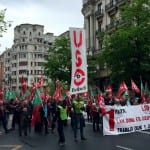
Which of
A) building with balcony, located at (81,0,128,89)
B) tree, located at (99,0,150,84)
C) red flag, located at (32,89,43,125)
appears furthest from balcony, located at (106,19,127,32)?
red flag, located at (32,89,43,125)

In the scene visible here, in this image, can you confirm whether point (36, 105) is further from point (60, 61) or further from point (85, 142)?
point (60, 61)

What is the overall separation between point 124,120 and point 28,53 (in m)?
119

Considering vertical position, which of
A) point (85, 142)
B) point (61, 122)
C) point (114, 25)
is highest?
point (114, 25)

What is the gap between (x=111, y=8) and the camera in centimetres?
5459

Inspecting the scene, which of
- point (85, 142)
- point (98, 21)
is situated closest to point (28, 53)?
point (98, 21)

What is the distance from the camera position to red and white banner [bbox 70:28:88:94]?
1401 cm

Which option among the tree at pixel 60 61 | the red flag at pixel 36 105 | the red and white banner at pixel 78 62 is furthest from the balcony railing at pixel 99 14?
the red and white banner at pixel 78 62

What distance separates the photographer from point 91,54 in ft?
198

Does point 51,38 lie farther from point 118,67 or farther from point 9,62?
point 118,67

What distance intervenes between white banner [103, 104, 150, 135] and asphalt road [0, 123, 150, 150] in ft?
2.79

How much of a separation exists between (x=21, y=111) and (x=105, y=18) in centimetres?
3950

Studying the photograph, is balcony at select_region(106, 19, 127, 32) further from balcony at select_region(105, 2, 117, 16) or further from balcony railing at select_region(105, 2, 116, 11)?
balcony railing at select_region(105, 2, 116, 11)

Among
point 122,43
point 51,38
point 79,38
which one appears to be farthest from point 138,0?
point 51,38

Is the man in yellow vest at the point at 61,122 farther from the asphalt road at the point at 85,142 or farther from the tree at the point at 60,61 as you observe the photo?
the tree at the point at 60,61
